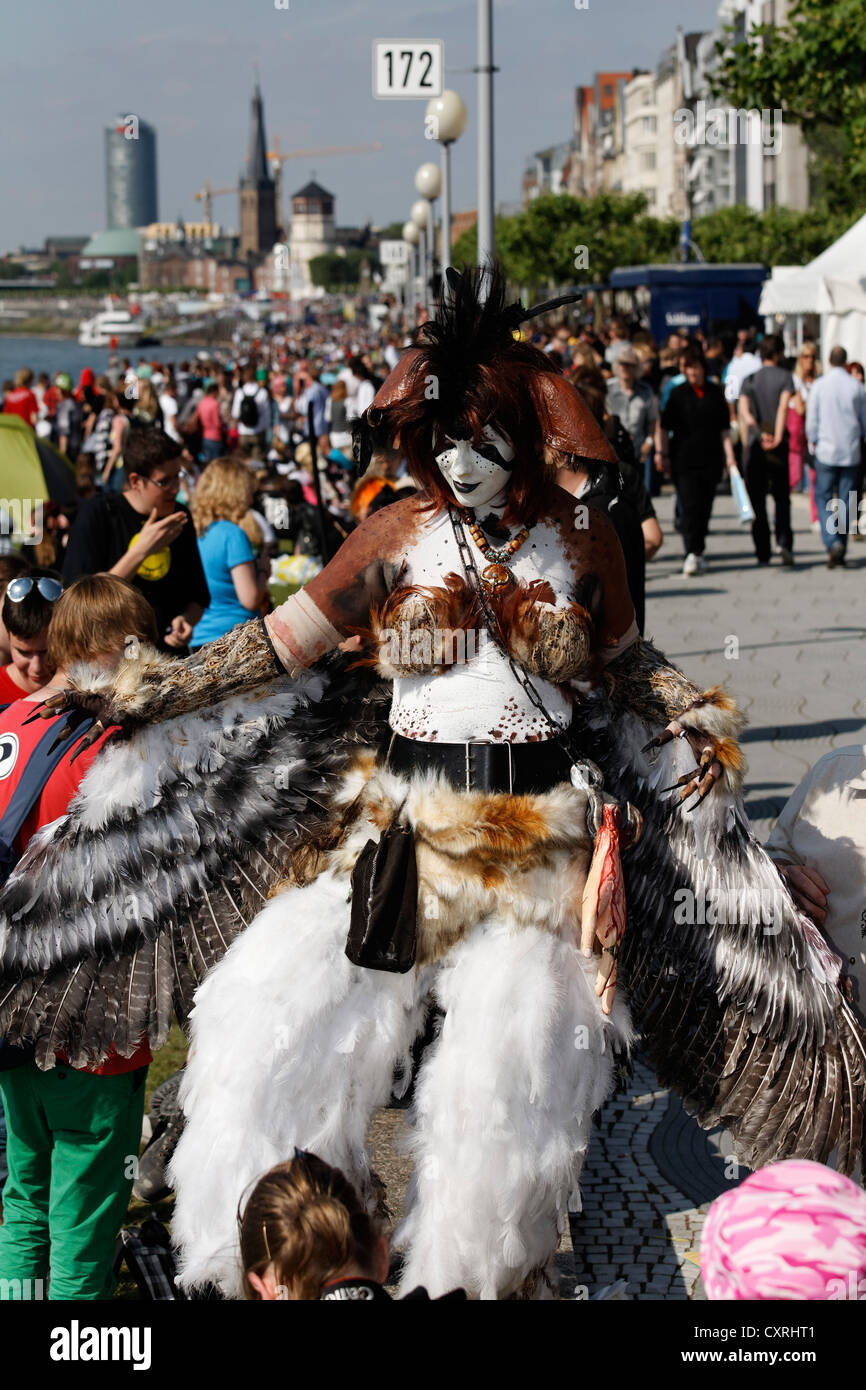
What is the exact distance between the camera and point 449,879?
2.99m

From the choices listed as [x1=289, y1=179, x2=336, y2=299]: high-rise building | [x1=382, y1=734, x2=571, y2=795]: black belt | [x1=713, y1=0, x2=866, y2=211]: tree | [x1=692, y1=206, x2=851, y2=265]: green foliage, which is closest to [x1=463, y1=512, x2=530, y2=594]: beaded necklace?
[x1=382, y1=734, x2=571, y2=795]: black belt

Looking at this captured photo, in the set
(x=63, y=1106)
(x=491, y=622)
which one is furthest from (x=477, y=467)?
(x=63, y=1106)

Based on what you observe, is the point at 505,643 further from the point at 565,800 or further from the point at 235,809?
the point at 235,809

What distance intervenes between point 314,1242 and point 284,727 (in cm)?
138

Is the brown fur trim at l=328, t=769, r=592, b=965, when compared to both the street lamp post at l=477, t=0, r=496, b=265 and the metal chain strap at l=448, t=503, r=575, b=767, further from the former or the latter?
the street lamp post at l=477, t=0, r=496, b=265

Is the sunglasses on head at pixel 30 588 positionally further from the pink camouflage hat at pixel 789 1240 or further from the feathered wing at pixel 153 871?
the pink camouflage hat at pixel 789 1240

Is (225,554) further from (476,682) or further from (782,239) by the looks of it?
(782,239)

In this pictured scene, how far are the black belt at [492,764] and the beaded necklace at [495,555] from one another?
1.07 ft

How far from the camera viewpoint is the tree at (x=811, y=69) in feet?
52.7

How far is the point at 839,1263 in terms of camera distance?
1.96 metres

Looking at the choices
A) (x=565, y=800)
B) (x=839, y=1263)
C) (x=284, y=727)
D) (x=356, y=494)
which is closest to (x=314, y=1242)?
(x=839, y=1263)

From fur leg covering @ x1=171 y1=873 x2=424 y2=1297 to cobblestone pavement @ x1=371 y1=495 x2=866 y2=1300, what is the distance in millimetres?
202

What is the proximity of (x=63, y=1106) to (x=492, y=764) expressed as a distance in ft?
3.87

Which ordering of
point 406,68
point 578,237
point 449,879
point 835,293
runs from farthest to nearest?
point 578,237 → point 835,293 → point 406,68 → point 449,879
